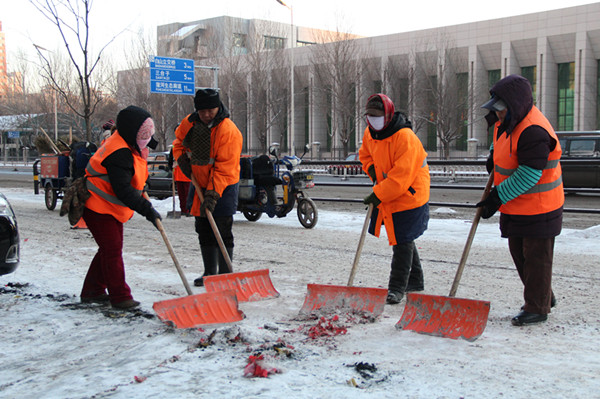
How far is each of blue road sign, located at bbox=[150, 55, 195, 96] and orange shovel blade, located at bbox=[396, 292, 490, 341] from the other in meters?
20.3

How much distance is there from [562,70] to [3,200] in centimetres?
4416

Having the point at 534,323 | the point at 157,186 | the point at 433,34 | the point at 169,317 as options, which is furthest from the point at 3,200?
the point at 433,34

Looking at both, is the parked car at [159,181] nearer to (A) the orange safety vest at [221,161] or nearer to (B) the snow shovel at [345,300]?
(A) the orange safety vest at [221,161]

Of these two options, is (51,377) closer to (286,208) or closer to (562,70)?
(286,208)

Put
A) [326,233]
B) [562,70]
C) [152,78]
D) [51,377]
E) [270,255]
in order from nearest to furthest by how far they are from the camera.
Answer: [51,377]
[270,255]
[326,233]
[152,78]
[562,70]

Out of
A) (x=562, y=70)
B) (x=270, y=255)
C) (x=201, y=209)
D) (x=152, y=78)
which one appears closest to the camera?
(x=201, y=209)

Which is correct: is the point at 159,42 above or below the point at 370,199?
above

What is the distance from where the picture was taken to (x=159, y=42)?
4353 centimetres

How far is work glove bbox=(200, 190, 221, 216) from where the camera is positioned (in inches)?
211

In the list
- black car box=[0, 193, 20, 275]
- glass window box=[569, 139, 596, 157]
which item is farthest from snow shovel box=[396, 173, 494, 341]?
glass window box=[569, 139, 596, 157]

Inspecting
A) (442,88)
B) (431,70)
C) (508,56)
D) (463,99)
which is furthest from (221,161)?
(508,56)

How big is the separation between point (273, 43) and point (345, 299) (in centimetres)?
4282

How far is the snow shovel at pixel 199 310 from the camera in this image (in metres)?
4.24

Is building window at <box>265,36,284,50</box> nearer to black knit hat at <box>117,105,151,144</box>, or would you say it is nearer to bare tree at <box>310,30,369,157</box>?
bare tree at <box>310,30,369,157</box>
